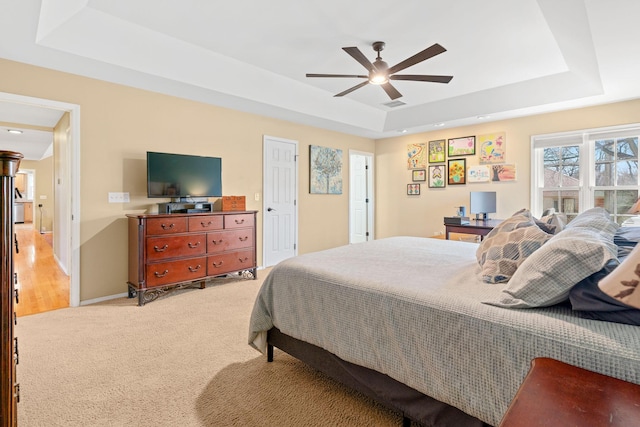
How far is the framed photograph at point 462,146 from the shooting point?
18.0 feet

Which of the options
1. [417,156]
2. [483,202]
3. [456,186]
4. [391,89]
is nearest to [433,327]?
[391,89]

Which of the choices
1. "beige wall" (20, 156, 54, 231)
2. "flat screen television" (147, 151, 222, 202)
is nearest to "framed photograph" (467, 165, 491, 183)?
"flat screen television" (147, 151, 222, 202)

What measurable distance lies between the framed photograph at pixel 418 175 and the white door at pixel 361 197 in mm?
948

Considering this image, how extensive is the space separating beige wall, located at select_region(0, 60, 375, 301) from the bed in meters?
2.45

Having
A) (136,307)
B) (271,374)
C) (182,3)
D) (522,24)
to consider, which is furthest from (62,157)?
(522,24)

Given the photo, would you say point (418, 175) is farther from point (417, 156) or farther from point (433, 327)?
point (433, 327)

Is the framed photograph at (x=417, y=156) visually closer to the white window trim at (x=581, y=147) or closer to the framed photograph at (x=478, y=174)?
the framed photograph at (x=478, y=174)

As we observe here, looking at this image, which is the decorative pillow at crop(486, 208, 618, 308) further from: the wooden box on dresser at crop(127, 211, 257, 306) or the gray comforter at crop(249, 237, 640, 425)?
the wooden box on dresser at crop(127, 211, 257, 306)

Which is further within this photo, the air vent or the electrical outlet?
the air vent

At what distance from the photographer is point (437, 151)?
5.93 metres

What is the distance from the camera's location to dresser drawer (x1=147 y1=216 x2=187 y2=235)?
3369mm

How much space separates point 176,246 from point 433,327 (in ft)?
9.99

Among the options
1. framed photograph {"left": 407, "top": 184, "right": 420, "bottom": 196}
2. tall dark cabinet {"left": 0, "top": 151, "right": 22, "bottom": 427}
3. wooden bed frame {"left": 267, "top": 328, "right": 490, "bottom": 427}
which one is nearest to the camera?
tall dark cabinet {"left": 0, "top": 151, "right": 22, "bottom": 427}

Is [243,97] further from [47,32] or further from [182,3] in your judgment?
[47,32]
